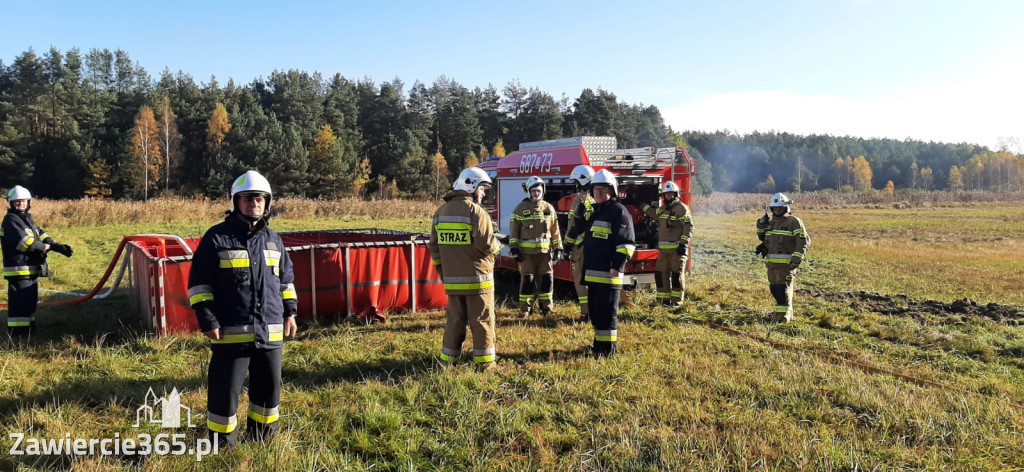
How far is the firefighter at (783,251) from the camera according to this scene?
788 centimetres

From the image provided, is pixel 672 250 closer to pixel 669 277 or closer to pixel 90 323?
pixel 669 277

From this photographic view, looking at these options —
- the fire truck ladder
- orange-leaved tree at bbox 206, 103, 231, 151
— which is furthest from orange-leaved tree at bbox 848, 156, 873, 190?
the fire truck ladder

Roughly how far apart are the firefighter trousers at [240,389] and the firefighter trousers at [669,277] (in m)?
6.41

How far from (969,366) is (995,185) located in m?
124

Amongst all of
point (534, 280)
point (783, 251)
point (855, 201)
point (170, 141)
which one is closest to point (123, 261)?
point (534, 280)

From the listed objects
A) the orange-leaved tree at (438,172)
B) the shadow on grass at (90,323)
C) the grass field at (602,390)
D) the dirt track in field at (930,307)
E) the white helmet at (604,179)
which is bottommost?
the dirt track in field at (930,307)

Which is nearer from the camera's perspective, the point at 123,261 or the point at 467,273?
the point at 467,273

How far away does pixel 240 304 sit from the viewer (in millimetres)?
3586

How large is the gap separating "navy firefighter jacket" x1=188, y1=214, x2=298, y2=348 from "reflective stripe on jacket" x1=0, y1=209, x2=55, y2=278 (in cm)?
484

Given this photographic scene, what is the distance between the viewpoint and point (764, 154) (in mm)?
105438

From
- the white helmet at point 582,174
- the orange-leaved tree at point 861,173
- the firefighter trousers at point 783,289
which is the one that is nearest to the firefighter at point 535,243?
the white helmet at point 582,174

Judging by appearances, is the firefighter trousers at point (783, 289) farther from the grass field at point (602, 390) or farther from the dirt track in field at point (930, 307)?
the dirt track in field at point (930, 307)

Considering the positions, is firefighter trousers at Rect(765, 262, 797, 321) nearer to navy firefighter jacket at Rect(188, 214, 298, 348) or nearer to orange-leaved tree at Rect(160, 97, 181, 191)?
navy firefighter jacket at Rect(188, 214, 298, 348)

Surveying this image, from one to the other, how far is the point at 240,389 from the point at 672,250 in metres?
6.67
